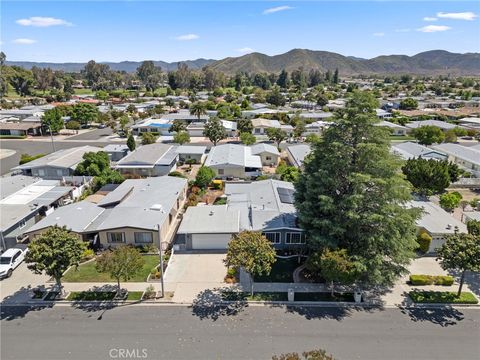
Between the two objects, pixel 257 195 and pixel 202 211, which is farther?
pixel 257 195

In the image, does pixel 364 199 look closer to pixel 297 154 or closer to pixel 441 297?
pixel 441 297

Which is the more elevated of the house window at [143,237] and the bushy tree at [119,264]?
the bushy tree at [119,264]

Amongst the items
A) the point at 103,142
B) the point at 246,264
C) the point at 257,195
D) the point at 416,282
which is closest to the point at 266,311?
the point at 246,264

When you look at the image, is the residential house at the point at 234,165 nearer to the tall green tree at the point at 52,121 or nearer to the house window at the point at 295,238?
the house window at the point at 295,238

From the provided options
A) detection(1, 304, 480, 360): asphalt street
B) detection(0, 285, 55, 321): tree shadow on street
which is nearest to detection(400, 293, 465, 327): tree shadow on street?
detection(1, 304, 480, 360): asphalt street

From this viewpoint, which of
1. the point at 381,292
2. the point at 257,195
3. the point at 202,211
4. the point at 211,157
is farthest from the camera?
the point at 211,157

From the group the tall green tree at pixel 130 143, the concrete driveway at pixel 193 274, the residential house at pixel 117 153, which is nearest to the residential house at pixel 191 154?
the tall green tree at pixel 130 143

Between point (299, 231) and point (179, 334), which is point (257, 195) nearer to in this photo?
point (299, 231)
